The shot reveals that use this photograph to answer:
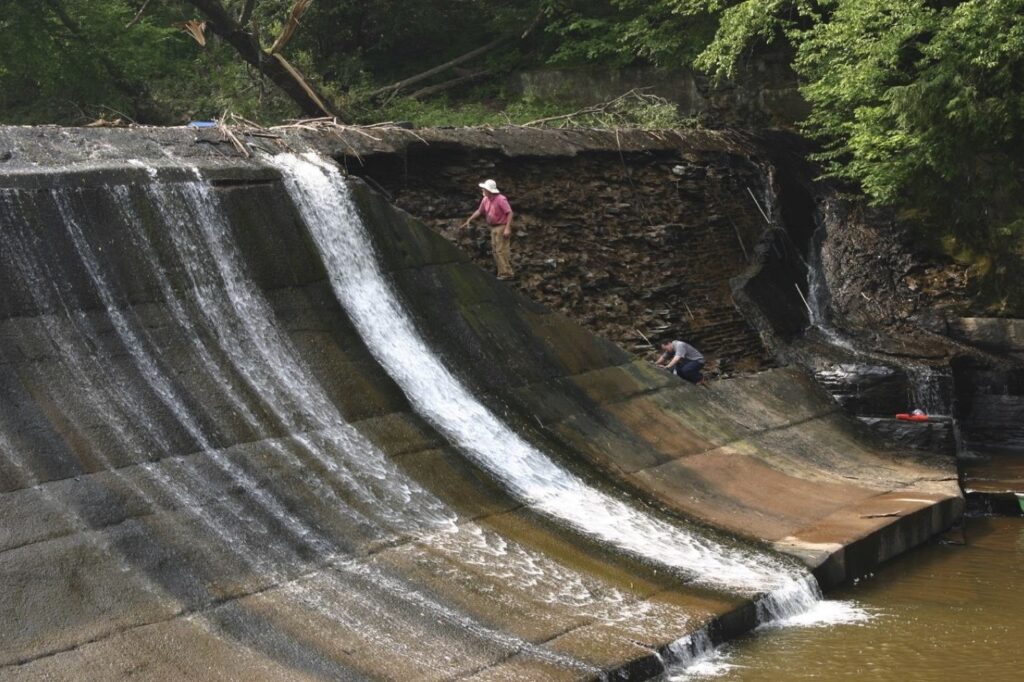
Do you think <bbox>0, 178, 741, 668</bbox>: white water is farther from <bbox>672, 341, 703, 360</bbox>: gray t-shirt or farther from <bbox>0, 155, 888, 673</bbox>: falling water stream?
<bbox>672, 341, 703, 360</bbox>: gray t-shirt

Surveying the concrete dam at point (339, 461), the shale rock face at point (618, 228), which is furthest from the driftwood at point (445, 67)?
the concrete dam at point (339, 461)

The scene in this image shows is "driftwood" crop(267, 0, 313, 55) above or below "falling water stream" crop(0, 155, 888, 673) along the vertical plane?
above

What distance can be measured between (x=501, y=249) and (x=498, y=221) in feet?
1.14

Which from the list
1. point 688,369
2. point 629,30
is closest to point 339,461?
point 688,369

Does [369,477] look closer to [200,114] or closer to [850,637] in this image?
[850,637]

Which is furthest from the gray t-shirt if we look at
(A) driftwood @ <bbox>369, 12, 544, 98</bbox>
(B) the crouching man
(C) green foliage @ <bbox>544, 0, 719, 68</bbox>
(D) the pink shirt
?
(A) driftwood @ <bbox>369, 12, 544, 98</bbox>

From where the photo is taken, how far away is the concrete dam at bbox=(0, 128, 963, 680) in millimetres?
7559

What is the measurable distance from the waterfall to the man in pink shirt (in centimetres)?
224

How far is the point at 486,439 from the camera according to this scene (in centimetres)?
1114

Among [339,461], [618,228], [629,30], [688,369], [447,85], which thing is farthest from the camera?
[447,85]

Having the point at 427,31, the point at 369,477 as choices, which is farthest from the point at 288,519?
the point at 427,31

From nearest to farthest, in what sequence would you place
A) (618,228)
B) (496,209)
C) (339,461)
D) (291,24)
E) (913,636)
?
1. (913,636)
2. (339,461)
3. (496,209)
4. (618,228)
5. (291,24)

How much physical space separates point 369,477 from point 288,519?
43.5 inches

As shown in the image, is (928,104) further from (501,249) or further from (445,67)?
(445,67)
